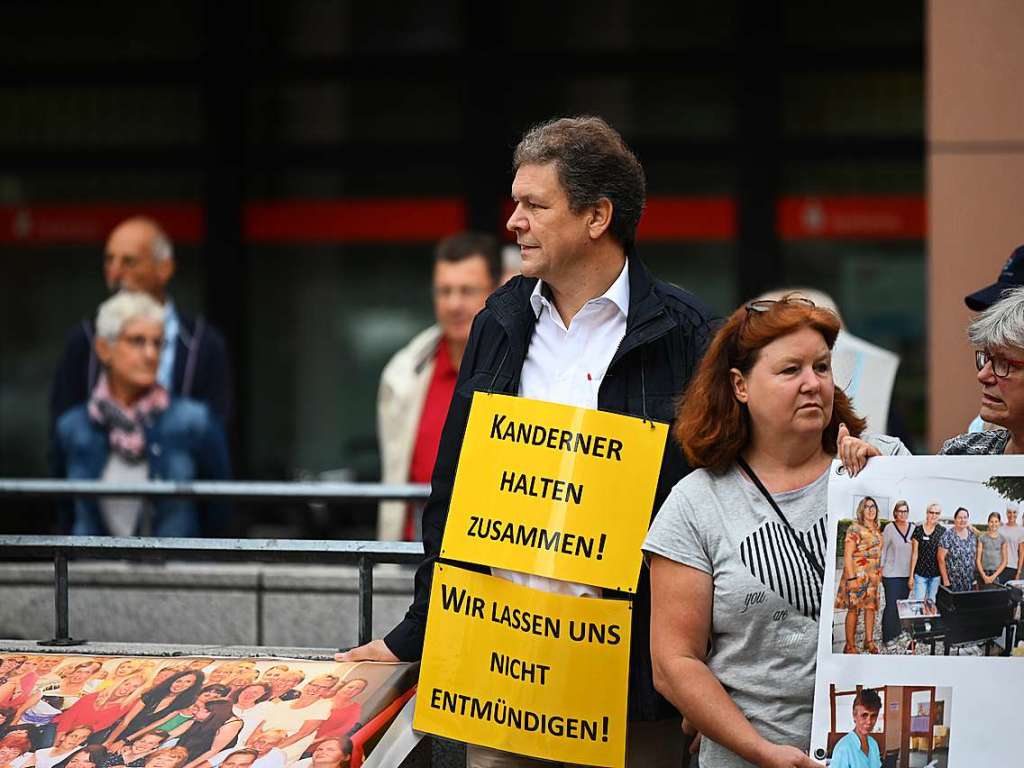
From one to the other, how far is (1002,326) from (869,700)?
87 cm

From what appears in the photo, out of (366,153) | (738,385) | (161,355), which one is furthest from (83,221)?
(738,385)

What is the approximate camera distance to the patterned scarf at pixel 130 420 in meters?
7.21

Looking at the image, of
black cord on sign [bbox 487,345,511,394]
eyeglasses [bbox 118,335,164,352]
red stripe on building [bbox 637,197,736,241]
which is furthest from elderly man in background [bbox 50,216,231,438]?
red stripe on building [bbox 637,197,736,241]

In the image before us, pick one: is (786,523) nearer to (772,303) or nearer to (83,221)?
(772,303)

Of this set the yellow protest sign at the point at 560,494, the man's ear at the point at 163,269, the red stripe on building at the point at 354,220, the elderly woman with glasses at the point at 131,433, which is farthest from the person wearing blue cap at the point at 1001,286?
the red stripe on building at the point at 354,220

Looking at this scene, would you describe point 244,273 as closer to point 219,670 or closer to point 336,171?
point 336,171

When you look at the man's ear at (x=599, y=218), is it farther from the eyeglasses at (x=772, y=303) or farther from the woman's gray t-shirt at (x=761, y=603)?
the woman's gray t-shirt at (x=761, y=603)

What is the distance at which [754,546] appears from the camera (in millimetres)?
3346

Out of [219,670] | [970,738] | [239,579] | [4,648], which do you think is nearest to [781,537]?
[970,738]

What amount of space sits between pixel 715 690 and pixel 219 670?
49.2 inches

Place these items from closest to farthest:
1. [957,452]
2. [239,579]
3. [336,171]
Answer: [957,452] < [239,579] < [336,171]

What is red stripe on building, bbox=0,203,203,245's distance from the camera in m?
13.3

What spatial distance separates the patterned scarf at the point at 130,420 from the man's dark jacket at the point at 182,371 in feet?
1.26

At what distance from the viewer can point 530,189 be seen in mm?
3914
